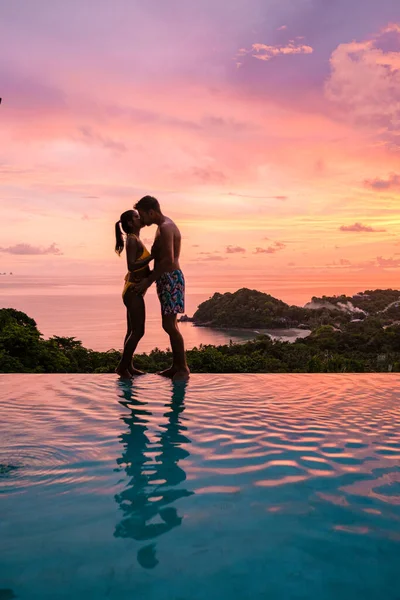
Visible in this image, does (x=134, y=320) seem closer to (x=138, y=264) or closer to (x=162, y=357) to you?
(x=138, y=264)

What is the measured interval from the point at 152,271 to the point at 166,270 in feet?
0.64

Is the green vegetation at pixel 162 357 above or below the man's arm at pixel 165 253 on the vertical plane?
below

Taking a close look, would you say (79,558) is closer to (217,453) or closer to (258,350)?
(217,453)

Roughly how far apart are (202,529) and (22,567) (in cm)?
76

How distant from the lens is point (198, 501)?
2.72m

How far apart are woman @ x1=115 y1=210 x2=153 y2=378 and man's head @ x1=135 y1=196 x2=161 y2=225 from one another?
0.07 m

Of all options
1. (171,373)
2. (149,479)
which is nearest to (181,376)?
(171,373)

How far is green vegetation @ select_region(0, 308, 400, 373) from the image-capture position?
33.9ft

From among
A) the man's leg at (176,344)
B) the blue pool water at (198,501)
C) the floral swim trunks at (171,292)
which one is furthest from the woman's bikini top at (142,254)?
the blue pool water at (198,501)

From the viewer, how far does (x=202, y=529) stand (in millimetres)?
2414

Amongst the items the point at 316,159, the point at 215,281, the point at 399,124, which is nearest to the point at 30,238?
the point at 316,159

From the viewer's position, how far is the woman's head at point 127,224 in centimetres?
602

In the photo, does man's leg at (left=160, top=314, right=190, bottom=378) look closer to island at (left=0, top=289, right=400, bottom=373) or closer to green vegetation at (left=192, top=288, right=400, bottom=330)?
island at (left=0, top=289, right=400, bottom=373)

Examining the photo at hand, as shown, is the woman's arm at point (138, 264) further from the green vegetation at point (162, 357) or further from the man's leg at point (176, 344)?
the green vegetation at point (162, 357)
